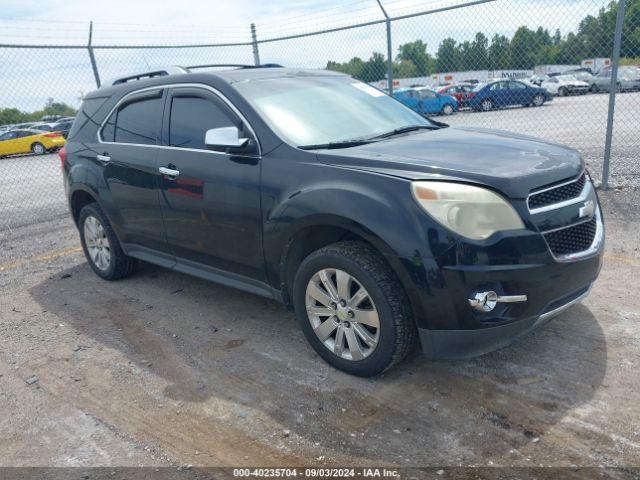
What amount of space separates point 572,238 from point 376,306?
1.14m

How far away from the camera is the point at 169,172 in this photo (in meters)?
4.26

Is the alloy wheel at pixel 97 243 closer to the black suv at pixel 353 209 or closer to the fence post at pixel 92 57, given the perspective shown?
the black suv at pixel 353 209

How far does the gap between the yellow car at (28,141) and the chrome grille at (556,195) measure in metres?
25.4

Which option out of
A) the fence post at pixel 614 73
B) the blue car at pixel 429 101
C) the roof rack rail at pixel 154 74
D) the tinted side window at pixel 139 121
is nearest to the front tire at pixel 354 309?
the tinted side window at pixel 139 121

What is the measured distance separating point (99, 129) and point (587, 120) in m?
16.3

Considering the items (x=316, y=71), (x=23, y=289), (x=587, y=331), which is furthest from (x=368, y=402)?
(x=23, y=289)

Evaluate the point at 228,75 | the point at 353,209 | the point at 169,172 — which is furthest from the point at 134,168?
the point at 353,209

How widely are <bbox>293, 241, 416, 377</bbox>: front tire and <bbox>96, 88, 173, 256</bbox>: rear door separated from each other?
1668mm

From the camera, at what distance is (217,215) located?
395cm

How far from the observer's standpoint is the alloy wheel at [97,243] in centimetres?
547

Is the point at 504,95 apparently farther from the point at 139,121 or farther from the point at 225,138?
the point at 225,138

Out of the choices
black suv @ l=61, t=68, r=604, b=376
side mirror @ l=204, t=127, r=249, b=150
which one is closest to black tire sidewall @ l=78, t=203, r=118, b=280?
black suv @ l=61, t=68, r=604, b=376

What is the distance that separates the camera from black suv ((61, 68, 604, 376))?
9.57 ft

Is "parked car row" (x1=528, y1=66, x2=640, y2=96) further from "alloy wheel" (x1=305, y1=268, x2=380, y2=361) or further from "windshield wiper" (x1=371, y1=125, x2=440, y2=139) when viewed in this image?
"alloy wheel" (x1=305, y1=268, x2=380, y2=361)
